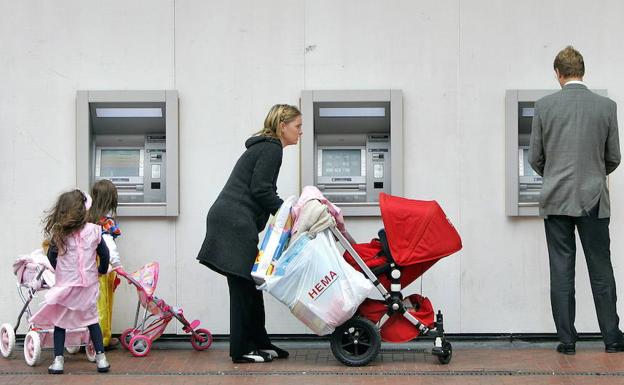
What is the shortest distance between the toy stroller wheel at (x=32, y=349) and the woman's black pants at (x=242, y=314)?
1284 millimetres

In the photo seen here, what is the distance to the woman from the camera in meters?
6.96

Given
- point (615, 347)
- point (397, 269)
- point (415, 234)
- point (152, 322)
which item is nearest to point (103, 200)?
point (152, 322)

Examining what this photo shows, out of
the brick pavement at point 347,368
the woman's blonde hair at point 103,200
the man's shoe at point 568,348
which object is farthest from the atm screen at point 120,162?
the man's shoe at point 568,348

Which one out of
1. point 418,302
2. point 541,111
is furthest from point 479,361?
point 541,111

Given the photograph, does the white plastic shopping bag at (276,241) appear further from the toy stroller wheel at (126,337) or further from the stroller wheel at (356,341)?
the toy stroller wheel at (126,337)

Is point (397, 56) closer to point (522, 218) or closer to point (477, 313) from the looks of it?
point (522, 218)

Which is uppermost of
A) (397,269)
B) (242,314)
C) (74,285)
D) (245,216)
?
(245,216)

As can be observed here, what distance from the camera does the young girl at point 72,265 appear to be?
6773 mm

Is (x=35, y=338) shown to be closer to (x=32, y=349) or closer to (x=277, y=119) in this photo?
(x=32, y=349)

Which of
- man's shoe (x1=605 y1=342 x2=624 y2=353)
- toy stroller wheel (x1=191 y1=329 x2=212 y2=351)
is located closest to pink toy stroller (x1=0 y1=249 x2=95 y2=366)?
toy stroller wheel (x1=191 y1=329 x2=212 y2=351)

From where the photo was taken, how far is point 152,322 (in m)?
7.74

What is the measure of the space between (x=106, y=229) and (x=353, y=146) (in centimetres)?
192

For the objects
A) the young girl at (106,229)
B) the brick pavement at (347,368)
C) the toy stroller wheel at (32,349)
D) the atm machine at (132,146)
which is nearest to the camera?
the brick pavement at (347,368)

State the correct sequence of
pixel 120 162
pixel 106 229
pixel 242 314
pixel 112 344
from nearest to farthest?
pixel 242 314, pixel 106 229, pixel 112 344, pixel 120 162
